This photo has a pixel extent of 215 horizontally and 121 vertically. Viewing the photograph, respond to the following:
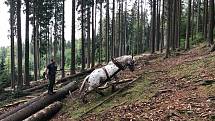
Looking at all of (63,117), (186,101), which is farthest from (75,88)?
(186,101)

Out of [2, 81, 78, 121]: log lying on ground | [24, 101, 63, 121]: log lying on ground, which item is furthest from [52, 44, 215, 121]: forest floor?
[2, 81, 78, 121]: log lying on ground

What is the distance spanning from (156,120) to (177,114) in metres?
0.64

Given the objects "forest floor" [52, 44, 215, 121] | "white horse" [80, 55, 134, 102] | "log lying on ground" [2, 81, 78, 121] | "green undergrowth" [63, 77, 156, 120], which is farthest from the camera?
"white horse" [80, 55, 134, 102]

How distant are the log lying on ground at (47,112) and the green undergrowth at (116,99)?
1.26ft

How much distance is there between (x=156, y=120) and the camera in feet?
34.3

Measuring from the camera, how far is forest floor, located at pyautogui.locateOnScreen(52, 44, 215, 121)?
10655 millimetres

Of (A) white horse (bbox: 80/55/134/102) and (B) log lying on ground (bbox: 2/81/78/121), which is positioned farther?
(A) white horse (bbox: 80/55/134/102)

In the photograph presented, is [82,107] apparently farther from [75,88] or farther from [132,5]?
[132,5]

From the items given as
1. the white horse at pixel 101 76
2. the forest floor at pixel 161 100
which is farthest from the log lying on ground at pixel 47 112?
the white horse at pixel 101 76

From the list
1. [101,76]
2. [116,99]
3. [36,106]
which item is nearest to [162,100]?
[116,99]

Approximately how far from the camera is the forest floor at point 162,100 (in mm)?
10655

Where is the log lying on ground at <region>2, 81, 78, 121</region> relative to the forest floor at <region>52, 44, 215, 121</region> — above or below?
below

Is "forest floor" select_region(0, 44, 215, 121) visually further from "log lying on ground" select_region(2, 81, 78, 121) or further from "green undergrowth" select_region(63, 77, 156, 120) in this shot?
"log lying on ground" select_region(2, 81, 78, 121)

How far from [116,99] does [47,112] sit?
3271 millimetres
